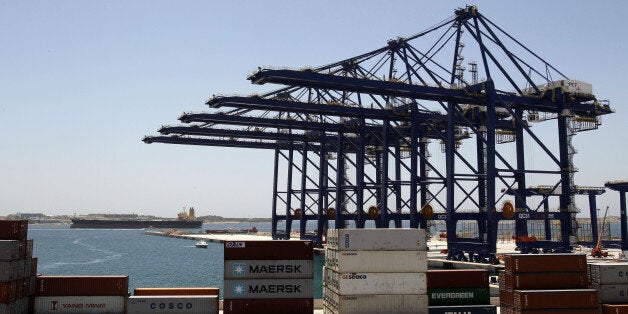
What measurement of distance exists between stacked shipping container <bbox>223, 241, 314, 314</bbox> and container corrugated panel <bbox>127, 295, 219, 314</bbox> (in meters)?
0.86

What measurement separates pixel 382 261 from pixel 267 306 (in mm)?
5572

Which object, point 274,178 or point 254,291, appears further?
point 274,178

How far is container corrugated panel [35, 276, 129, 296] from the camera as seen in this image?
2614 centimetres

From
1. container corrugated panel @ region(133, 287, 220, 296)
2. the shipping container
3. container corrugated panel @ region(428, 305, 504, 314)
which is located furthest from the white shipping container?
container corrugated panel @ region(133, 287, 220, 296)

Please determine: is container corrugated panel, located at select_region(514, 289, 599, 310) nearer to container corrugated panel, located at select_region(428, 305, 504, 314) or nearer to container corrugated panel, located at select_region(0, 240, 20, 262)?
container corrugated panel, located at select_region(428, 305, 504, 314)

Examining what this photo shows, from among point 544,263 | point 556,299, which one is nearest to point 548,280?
point 544,263

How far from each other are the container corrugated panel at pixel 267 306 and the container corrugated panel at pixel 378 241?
10.3 ft

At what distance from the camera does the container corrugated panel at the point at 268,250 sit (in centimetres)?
2652

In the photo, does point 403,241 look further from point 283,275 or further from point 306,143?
point 306,143

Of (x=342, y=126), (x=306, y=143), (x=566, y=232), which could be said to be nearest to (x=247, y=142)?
(x=306, y=143)

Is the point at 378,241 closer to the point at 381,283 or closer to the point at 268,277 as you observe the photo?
the point at 381,283

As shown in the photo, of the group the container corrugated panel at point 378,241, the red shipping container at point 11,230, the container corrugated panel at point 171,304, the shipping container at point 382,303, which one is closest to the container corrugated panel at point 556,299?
the shipping container at point 382,303

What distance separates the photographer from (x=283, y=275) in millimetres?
26656

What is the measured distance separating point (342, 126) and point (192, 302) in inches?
2337
